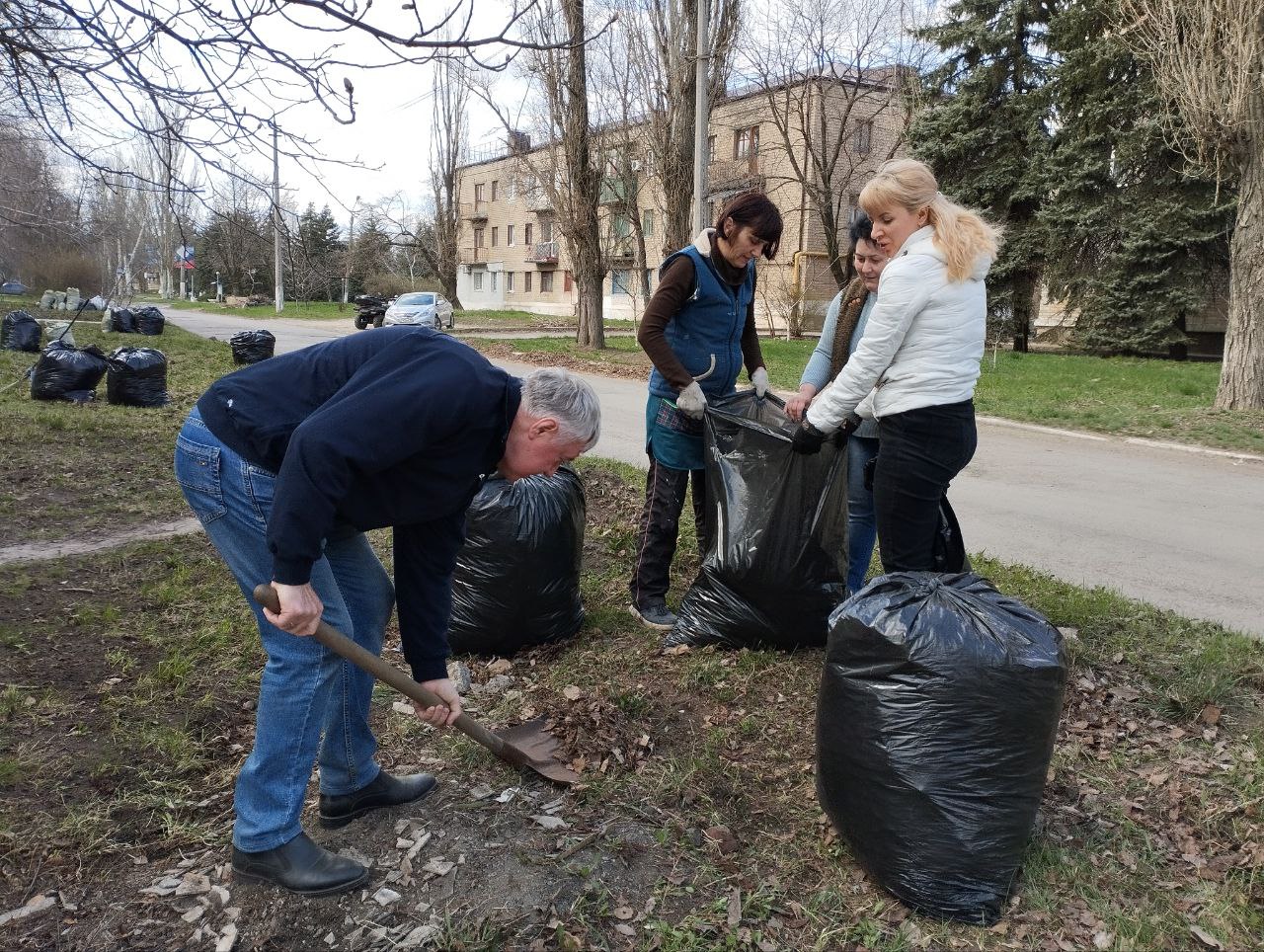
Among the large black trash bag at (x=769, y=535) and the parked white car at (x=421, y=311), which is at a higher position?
the parked white car at (x=421, y=311)

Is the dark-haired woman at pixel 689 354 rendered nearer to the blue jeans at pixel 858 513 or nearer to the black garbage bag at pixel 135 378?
the blue jeans at pixel 858 513

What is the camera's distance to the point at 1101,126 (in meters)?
17.3

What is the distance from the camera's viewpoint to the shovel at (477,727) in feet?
6.34

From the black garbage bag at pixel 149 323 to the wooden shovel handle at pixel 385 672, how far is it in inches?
723

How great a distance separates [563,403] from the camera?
191 cm

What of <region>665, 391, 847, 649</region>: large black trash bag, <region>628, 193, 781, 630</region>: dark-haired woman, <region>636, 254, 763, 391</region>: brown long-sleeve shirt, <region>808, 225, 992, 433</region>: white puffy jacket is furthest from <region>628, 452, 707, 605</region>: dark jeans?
<region>808, 225, 992, 433</region>: white puffy jacket

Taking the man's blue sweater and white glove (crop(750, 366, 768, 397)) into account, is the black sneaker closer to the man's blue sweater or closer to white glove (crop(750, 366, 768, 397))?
white glove (crop(750, 366, 768, 397))

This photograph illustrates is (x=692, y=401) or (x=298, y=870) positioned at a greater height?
(x=692, y=401)

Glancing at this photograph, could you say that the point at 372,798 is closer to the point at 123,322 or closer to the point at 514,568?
the point at 514,568

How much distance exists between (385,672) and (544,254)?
140ft

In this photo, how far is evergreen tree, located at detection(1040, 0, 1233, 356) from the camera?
16375 mm

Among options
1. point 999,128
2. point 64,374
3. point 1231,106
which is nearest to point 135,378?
point 64,374

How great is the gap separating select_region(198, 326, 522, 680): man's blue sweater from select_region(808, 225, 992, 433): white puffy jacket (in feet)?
3.75

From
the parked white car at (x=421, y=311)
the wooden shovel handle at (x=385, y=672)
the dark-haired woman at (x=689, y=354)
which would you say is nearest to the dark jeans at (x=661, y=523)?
the dark-haired woman at (x=689, y=354)
